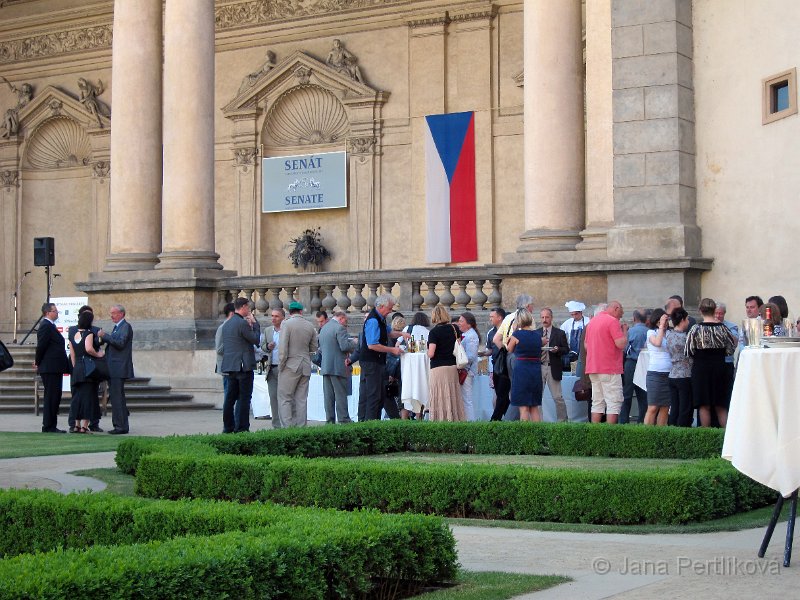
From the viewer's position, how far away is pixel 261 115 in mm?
32250

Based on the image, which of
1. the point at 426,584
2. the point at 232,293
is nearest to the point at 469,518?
the point at 426,584

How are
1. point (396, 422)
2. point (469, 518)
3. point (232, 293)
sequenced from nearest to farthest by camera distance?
point (469, 518) < point (396, 422) < point (232, 293)

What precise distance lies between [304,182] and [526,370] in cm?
1647

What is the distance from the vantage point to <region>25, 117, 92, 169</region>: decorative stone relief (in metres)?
35.1

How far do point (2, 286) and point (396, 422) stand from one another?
23294mm

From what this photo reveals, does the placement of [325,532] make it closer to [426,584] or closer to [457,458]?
[426,584]

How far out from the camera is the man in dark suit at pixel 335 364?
699 inches

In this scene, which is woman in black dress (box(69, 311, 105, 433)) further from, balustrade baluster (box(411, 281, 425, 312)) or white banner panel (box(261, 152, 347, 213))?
white banner panel (box(261, 152, 347, 213))

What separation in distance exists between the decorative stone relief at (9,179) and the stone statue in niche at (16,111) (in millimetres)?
1020

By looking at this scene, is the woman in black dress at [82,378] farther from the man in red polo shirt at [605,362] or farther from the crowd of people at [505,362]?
the man in red polo shirt at [605,362]

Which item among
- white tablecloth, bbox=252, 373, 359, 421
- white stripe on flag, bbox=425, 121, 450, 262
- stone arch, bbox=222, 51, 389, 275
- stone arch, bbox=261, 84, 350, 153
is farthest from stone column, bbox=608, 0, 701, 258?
stone arch, bbox=261, 84, 350, 153

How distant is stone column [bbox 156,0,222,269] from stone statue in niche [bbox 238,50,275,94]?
25.5 ft

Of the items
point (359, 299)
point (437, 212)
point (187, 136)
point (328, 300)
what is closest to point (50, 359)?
point (328, 300)

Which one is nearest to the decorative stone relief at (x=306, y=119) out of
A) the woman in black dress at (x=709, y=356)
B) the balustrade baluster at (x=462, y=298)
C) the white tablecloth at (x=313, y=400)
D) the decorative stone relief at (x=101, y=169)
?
the decorative stone relief at (x=101, y=169)
